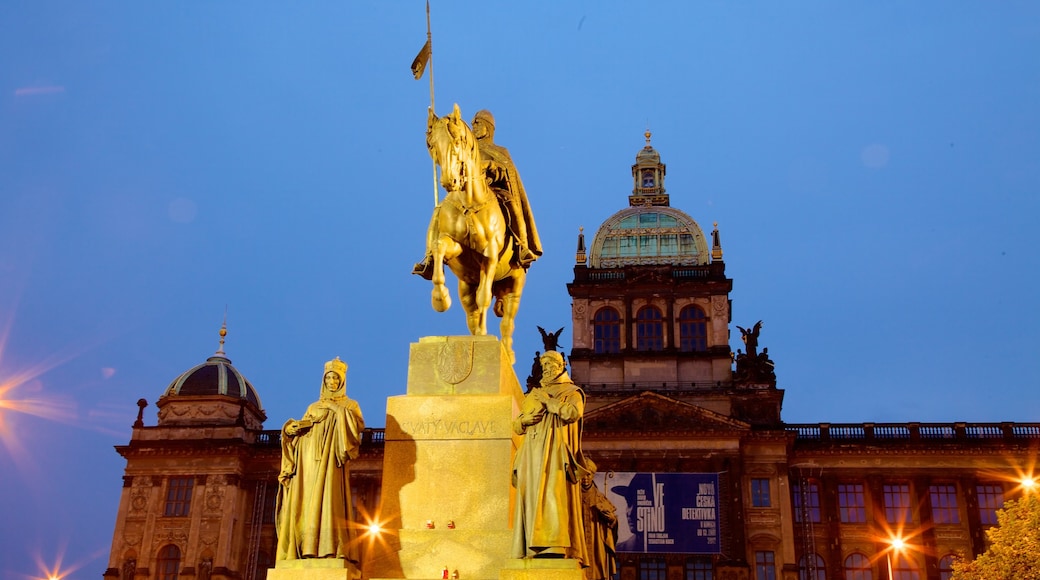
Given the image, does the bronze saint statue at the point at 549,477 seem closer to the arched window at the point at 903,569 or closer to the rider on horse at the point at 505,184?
the rider on horse at the point at 505,184

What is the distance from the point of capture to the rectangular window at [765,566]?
47375 mm

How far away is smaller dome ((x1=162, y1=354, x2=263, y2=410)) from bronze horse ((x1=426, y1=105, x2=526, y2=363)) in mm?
47650

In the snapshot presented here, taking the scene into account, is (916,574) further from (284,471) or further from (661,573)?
(284,471)

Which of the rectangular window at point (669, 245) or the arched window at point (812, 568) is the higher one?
the rectangular window at point (669, 245)

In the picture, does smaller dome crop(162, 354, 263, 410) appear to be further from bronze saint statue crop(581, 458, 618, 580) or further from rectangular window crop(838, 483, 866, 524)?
bronze saint statue crop(581, 458, 618, 580)

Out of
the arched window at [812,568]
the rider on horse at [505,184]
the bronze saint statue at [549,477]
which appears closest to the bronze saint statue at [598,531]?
the bronze saint statue at [549,477]

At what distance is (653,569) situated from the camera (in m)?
47.2

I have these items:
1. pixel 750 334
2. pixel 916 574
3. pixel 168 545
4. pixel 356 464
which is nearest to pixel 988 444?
pixel 916 574

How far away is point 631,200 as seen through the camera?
62969 mm

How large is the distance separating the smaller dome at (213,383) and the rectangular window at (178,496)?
5032 millimetres

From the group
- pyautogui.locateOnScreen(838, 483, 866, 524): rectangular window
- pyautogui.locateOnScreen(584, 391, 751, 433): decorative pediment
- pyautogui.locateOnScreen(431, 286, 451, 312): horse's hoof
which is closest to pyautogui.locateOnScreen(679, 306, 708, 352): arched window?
pyautogui.locateOnScreen(584, 391, 751, 433): decorative pediment

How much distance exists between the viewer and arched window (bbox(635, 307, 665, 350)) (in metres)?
55.0

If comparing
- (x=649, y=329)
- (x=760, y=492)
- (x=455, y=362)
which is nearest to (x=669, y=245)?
(x=649, y=329)

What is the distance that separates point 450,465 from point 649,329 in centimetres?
4559
